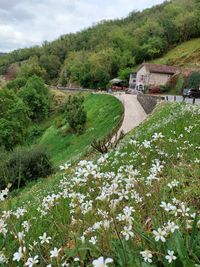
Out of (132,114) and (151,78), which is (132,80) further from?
(132,114)

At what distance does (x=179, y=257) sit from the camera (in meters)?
2.64

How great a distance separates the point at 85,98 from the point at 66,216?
233ft

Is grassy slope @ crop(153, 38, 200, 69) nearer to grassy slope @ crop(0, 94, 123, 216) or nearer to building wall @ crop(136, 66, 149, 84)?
building wall @ crop(136, 66, 149, 84)

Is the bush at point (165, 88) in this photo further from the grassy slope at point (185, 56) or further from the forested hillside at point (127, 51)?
the forested hillside at point (127, 51)

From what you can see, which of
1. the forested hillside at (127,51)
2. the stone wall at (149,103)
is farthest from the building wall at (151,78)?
the stone wall at (149,103)

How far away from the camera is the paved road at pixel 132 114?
116 ft

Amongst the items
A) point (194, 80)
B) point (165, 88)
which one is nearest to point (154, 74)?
point (165, 88)

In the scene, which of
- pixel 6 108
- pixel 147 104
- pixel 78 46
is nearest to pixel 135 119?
pixel 147 104

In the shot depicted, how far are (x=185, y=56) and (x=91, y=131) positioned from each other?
7125cm

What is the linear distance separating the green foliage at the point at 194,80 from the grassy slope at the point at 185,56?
11879mm

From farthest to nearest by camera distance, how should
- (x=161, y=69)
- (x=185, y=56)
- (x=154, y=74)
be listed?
(x=185, y=56), (x=154, y=74), (x=161, y=69)

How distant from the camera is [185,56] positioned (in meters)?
109

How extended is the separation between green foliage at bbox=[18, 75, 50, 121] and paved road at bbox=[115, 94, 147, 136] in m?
26.7

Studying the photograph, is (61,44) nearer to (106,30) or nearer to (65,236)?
(106,30)
